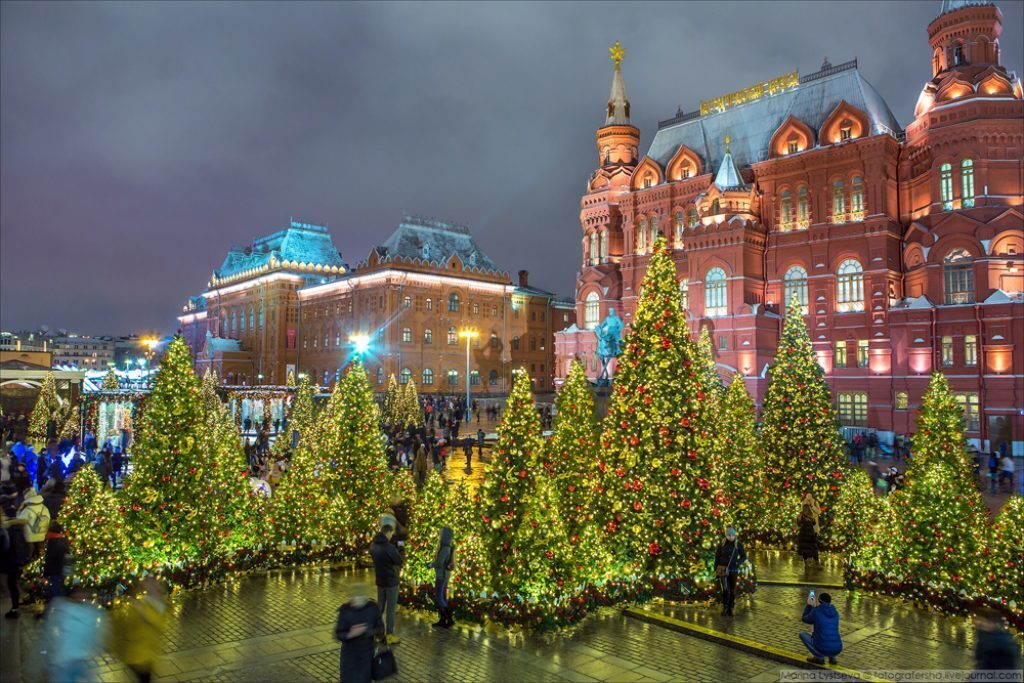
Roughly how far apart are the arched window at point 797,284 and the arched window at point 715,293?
3763 mm

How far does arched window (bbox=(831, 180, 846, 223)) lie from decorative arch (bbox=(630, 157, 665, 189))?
12.9m

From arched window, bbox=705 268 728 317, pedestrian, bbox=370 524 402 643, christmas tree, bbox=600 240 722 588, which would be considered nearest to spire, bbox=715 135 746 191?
arched window, bbox=705 268 728 317

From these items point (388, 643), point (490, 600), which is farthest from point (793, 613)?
point (388, 643)

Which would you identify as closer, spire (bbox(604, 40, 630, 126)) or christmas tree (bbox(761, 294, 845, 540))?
christmas tree (bbox(761, 294, 845, 540))

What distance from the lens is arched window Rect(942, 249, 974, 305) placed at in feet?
114

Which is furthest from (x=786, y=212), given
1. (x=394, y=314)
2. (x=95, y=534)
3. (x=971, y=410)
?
(x=95, y=534)

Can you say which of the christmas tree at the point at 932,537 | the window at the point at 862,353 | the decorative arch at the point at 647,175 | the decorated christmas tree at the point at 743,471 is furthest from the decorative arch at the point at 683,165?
the christmas tree at the point at 932,537

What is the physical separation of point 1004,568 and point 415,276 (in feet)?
180

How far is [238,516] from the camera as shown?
12047 millimetres

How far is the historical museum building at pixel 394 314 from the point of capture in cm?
6123

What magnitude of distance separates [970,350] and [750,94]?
998 inches

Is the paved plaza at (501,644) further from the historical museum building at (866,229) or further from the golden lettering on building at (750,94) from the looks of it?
the golden lettering on building at (750,94)

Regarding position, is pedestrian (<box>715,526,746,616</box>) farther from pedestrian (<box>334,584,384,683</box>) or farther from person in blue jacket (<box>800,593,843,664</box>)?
pedestrian (<box>334,584,384,683</box>)

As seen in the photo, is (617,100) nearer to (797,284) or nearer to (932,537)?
(797,284)
